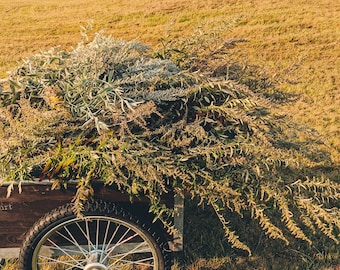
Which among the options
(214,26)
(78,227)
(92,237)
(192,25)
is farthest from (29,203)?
(192,25)

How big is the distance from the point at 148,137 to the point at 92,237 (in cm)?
68

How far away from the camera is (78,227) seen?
239cm

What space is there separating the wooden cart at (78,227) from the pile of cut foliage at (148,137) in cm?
9

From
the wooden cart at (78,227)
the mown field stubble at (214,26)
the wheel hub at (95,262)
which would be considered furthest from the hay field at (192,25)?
the wheel hub at (95,262)

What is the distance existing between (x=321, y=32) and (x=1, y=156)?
9.10 metres

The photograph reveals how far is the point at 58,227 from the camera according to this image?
226 cm

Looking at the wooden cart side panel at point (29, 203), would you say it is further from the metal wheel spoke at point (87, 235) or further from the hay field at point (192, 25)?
the hay field at point (192, 25)

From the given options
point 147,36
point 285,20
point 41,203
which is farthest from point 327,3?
point 41,203

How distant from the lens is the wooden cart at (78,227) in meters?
2.25

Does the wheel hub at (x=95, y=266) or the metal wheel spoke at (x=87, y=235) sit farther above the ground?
the metal wheel spoke at (x=87, y=235)

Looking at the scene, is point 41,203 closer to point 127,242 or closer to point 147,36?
point 127,242

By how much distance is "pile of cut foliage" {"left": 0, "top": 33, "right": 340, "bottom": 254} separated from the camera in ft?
7.20

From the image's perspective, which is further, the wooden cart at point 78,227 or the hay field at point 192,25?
the hay field at point 192,25

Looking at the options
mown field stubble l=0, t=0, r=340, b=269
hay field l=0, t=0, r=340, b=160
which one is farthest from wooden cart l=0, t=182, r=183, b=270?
hay field l=0, t=0, r=340, b=160
